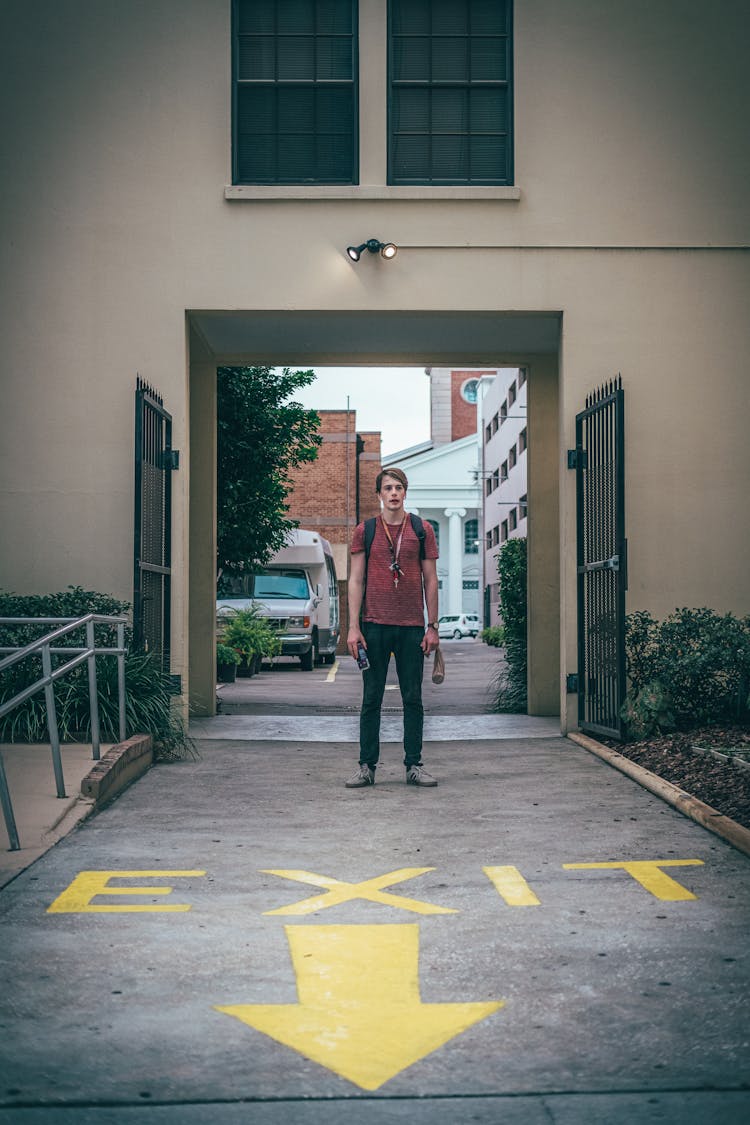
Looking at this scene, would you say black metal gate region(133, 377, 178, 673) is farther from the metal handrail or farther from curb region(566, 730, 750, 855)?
curb region(566, 730, 750, 855)

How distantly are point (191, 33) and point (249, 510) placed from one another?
328 inches

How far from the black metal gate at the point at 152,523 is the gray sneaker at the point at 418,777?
270 cm

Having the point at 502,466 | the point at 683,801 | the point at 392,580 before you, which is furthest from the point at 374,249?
the point at 502,466

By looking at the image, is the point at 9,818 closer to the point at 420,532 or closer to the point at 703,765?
the point at 420,532

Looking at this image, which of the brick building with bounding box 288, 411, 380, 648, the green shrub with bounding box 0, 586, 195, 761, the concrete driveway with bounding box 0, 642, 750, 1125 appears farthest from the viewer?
the brick building with bounding box 288, 411, 380, 648

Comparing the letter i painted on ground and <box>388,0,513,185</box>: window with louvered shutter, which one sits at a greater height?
<box>388,0,513,185</box>: window with louvered shutter

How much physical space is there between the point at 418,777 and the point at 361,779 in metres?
0.38

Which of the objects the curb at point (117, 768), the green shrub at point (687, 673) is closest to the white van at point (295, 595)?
the green shrub at point (687, 673)

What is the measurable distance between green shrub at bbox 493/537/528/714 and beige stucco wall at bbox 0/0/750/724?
9.37 ft

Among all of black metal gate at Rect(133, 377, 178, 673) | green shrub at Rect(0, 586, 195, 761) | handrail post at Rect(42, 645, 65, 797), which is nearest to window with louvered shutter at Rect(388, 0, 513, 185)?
black metal gate at Rect(133, 377, 178, 673)

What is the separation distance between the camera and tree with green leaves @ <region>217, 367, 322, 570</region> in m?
18.3

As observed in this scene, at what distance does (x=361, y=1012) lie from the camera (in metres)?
3.97

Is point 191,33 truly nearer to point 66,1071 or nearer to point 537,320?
point 537,320

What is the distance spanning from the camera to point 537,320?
11586 mm
